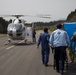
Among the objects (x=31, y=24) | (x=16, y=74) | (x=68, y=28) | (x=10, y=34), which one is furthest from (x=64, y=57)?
(x=31, y=24)

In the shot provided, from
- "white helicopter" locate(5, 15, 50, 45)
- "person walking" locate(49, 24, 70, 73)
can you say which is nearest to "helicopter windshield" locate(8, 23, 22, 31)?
"white helicopter" locate(5, 15, 50, 45)

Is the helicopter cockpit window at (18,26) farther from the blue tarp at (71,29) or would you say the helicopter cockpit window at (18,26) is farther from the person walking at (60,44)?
the person walking at (60,44)

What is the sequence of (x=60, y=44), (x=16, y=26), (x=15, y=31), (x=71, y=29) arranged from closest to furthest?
1. (x=60, y=44)
2. (x=71, y=29)
3. (x=15, y=31)
4. (x=16, y=26)

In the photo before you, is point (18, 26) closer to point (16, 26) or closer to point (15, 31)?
point (16, 26)

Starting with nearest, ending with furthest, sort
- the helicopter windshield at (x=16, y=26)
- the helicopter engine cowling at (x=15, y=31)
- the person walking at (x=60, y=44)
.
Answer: the person walking at (x=60, y=44)
the helicopter engine cowling at (x=15, y=31)
the helicopter windshield at (x=16, y=26)

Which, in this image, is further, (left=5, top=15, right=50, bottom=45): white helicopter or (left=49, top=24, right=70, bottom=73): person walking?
(left=5, top=15, right=50, bottom=45): white helicopter

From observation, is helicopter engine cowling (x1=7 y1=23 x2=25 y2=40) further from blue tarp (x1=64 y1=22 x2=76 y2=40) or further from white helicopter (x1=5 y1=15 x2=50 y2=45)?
blue tarp (x1=64 y1=22 x2=76 y2=40)

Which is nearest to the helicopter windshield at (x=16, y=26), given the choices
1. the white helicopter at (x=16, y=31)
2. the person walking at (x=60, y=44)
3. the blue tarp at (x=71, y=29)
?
the white helicopter at (x=16, y=31)

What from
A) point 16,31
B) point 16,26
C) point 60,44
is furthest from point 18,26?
point 60,44

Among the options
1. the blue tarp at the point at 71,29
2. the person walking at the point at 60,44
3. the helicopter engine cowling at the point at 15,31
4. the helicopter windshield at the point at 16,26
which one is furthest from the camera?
the helicopter windshield at the point at 16,26

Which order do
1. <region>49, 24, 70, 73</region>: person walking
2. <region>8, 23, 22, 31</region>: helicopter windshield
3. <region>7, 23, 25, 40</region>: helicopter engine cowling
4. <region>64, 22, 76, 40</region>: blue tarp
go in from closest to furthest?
<region>49, 24, 70, 73</region>: person walking → <region>64, 22, 76, 40</region>: blue tarp → <region>7, 23, 25, 40</region>: helicopter engine cowling → <region>8, 23, 22, 31</region>: helicopter windshield

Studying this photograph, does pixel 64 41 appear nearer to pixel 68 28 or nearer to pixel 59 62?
pixel 59 62

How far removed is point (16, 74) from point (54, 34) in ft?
7.15

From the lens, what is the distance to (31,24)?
4003 centimetres
